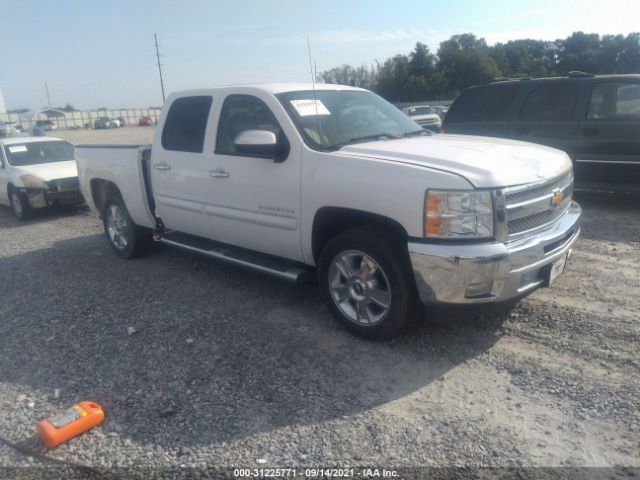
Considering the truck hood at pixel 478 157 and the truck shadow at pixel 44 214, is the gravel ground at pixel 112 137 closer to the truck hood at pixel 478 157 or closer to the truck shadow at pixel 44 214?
the truck shadow at pixel 44 214

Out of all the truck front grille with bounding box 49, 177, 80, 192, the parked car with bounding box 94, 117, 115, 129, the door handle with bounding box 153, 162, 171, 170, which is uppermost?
the parked car with bounding box 94, 117, 115, 129

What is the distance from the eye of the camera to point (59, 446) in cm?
292

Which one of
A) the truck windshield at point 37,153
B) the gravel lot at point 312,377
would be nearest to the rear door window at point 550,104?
the gravel lot at point 312,377

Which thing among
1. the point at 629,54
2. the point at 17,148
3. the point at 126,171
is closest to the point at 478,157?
the point at 126,171

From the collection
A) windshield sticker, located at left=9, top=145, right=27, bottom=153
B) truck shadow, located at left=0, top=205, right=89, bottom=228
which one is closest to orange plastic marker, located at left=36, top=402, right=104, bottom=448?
truck shadow, located at left=0, top=205, right=89, bottom=228

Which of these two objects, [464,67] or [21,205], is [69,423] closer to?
[21,205]

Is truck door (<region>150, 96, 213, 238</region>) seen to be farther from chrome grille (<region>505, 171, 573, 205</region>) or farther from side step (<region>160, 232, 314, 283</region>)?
chrome grille (<region>505, 171, 573, 205</region>)

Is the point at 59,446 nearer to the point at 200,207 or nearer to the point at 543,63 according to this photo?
the point at 200,207

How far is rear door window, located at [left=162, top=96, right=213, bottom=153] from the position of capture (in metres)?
4.98

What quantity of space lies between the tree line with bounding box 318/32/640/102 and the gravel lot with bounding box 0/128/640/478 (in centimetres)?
4698

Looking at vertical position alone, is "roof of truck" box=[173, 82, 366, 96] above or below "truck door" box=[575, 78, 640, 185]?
above

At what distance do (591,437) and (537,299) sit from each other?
6.05 feet

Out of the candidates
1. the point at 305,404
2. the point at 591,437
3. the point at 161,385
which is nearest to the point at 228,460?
the point at 305,404

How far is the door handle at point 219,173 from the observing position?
4.64 meters
